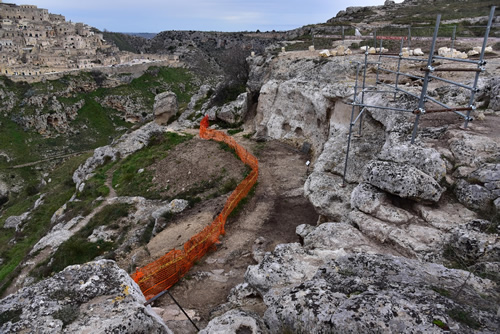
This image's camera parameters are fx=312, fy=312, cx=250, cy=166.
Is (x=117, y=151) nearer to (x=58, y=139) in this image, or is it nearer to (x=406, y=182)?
(x=406, y=182)

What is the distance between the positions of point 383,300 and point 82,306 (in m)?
4.73

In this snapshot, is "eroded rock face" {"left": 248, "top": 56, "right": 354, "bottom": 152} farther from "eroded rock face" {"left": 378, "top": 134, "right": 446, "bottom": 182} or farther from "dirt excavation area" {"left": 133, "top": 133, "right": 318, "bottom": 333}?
"eroded rock face" {"left": 378, "top": 134, "right": 446, "bottom": 182}

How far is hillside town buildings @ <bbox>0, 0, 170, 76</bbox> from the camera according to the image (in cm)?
6944

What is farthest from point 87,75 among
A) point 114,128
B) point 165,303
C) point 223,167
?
point 165,303

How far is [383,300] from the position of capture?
13.1ft

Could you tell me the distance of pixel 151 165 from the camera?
73.5 ft

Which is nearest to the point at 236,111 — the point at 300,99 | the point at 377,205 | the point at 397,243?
the point at 300,99

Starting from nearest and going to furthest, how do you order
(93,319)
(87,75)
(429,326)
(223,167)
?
1. (429,326)
2. (93,319)
3. (223,167)
4. (87,75)

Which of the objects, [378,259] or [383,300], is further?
[378,259]

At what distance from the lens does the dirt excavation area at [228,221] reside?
8.91m

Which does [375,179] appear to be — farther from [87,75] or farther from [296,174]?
[87,75]

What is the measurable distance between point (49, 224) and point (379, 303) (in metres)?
24.3

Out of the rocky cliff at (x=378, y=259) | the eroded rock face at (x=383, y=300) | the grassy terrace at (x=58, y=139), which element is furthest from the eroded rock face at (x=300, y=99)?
the eroded rock face at (x=383, y=300)

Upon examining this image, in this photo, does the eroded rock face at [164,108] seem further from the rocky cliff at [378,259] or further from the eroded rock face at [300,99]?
the rocky cliff at [378,259]
